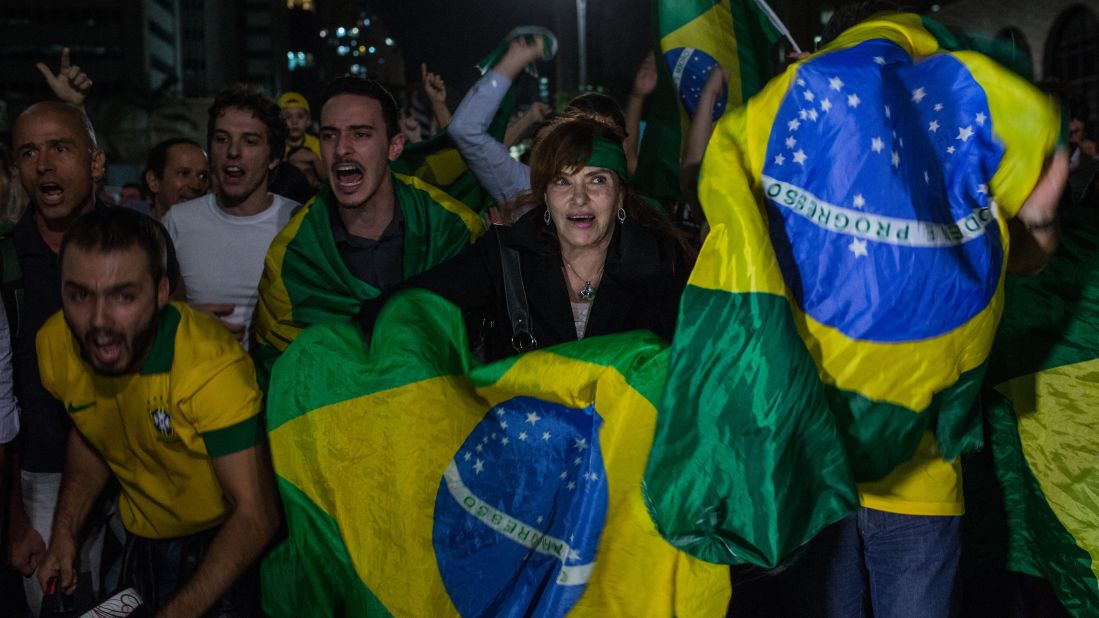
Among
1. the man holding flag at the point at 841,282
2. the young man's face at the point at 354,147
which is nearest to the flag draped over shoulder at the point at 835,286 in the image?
the man holding flag at the point at 841,282

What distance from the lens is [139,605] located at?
278 centimetres

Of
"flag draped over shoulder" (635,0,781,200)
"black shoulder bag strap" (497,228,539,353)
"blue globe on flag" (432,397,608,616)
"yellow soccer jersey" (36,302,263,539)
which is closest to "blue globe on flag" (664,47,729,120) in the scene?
"flag draped over shoulder" (635,0,781,200)

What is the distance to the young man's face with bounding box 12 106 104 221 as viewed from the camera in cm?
385

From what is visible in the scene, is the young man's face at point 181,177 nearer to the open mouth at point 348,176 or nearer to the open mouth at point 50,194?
the open mouth at point 50,194

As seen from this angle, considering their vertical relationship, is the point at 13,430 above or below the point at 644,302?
below

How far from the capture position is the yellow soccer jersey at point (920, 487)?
255cm

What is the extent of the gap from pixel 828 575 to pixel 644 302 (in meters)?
0.98

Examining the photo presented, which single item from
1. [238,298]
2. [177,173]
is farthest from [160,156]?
[238,298]

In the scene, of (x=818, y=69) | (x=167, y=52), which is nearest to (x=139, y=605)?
(x=818, y=69)

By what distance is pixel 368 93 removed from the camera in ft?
14.0

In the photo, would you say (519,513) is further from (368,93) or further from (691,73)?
(368,93)

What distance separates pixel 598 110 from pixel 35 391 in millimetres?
2268

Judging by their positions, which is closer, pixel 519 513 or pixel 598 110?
pixel 519 513

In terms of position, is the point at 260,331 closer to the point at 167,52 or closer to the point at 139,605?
the point at 139,605
